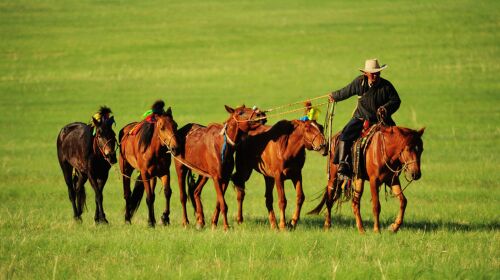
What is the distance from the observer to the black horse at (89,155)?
14.2m

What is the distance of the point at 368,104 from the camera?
1288 centimetres

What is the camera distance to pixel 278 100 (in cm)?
3647

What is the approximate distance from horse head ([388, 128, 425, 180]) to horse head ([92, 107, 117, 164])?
4657mm

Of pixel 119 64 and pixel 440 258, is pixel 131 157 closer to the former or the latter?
pixel 440 258

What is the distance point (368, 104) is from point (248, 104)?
69.8ft

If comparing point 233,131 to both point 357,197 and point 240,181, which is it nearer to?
point 240,181

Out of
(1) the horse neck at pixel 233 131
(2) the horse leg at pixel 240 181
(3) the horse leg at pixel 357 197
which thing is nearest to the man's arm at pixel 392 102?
(3) the horse leg at pixel 357 197

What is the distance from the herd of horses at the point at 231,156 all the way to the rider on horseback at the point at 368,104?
0.28 m

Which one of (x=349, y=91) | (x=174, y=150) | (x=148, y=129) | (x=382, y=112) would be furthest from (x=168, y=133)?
(x=382, y=112)

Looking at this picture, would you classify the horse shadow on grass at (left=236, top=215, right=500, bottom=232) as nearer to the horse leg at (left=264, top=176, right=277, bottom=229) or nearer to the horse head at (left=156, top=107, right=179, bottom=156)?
the horse leg at (left=264, top=176, right=277, bottom=229)

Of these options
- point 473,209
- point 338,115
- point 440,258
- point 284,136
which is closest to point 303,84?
point 338,115

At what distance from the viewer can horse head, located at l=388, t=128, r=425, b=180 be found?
1195 centimetres

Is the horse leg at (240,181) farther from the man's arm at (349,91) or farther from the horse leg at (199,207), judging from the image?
the man's arm at (349,91)

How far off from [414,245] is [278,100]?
25688mm
